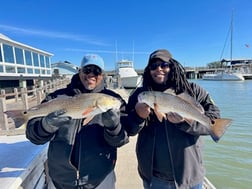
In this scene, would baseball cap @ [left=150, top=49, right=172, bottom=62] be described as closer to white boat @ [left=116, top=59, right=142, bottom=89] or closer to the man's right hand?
the man's right hand

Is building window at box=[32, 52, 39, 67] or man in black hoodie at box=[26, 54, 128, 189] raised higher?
building window at box=[32, 52, 39, 67]

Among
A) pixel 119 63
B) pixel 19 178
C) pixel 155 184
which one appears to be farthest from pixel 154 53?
pixel 119 63

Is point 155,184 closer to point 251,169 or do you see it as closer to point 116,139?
point 116,139

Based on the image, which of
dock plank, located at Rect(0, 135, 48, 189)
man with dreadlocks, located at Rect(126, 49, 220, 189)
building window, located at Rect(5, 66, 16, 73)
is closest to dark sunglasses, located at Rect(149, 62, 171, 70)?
man with dreadlocks, located at Rect(126, 49, 220, 189)

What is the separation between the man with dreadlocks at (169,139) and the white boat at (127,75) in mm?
25226

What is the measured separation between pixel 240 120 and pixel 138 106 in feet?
35.4

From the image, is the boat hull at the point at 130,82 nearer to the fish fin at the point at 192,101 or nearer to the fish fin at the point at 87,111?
the fish fin at the point at 192,101

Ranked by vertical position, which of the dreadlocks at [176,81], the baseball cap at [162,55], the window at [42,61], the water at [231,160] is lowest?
the water at [231,160]

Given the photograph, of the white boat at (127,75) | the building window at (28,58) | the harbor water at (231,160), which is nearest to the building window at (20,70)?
the building window at (28,58)

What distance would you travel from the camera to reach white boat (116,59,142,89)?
29.7 metres

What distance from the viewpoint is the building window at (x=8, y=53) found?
55.2 feet

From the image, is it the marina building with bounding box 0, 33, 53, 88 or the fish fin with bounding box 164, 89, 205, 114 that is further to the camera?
the marina building with bounding box 0, 33, 53, 88

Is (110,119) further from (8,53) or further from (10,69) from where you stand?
(8,53)

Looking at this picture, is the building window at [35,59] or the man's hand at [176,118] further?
the building window at [35,59]
